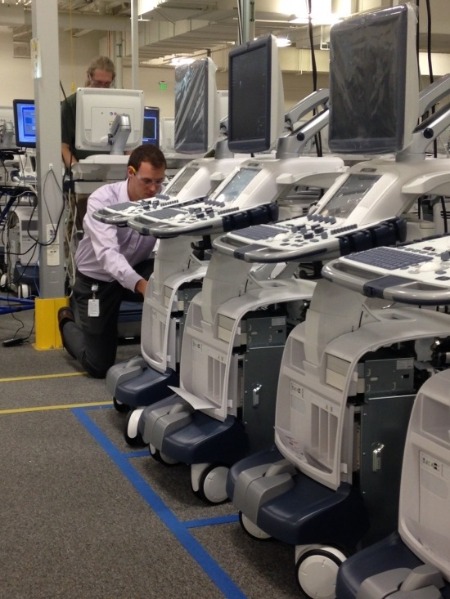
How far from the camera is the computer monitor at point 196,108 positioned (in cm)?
436

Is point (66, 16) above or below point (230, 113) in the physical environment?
above

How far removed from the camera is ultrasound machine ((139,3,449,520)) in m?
2.79

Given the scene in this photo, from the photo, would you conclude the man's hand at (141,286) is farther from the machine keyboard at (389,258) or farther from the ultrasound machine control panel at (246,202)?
the machine keyboard at (389,258)

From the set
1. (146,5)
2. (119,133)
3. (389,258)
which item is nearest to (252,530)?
A: (389,258)

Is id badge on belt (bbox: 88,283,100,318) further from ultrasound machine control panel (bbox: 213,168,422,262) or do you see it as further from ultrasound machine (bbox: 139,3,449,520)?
ultrasound machine control panel (bbox: 213,168,422,262)

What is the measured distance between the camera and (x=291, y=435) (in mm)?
2936

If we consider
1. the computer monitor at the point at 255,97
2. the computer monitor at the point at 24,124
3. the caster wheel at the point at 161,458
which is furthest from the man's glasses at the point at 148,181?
the computer monitor at the point at 24,124

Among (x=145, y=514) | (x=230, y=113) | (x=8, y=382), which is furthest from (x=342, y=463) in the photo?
(x=8, y=382)

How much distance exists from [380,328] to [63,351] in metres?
3.48

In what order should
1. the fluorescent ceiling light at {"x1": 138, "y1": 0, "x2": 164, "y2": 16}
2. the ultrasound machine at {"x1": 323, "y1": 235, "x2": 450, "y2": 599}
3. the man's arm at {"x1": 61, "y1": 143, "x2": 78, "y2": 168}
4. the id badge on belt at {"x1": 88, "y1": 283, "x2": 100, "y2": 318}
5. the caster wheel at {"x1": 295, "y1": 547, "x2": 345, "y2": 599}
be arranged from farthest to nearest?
the fluorescent ceiling light at {"x1": 138, "y1": 0, "x2": 164, "y2": 16} < the man's arm at {"x1": 61, "y1": 143, "x2": 78, "y2": 168} < the id badge on belt at {"x1": 88, "y1": 283, "x2": 100, "y2": 318} < the caster wheel at {"x1": 295, "y1": 547, "x2": 345, "y2": 599} < the ultrasound machine at {"x1": 323, "y1": 235, "x2": 450, "y2": 599}

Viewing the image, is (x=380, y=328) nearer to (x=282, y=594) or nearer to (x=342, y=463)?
(x=342, y=463)

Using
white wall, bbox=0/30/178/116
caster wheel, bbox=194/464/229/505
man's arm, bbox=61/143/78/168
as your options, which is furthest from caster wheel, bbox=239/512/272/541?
white wall, bbox=0/30/178/116

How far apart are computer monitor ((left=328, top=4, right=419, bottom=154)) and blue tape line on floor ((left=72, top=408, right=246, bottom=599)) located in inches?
57.4

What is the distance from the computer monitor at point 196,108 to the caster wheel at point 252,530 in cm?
209
